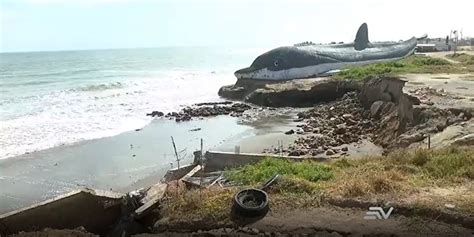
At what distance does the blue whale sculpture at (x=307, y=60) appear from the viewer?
40.3 m

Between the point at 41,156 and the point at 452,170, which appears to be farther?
the point at 41,156

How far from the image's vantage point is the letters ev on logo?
26.8ft

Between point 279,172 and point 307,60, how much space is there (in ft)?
107

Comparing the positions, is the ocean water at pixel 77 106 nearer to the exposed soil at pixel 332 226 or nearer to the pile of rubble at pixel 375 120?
the pile of rubble at pixel 375 120

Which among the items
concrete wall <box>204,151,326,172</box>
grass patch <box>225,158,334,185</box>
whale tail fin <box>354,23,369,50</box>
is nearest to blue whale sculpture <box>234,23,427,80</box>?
whale tail fin <box>354,23,369,50</box>

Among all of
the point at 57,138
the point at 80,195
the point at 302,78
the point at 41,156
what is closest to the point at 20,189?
the point at 41,156

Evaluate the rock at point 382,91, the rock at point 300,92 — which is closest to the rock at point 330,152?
the rock at point 382,91

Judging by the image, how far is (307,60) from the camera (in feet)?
137

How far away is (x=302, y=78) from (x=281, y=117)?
13018 mm

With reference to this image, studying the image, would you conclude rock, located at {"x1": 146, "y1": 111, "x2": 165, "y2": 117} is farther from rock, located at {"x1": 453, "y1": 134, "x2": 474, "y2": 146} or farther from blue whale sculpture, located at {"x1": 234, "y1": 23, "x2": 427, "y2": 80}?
rock, located at {"x1": 453, "y1": 134, "x2": 474, "y2": 146}

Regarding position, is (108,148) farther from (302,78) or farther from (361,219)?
(302,78)

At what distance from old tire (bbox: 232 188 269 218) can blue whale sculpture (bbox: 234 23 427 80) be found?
1237 inches

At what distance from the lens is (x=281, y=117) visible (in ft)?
92.0

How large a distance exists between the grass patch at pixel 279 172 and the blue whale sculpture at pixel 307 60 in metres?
29.5
